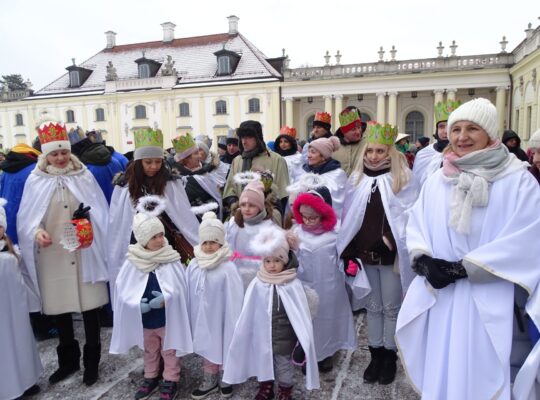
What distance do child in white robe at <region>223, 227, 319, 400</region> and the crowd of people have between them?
12 millimetres

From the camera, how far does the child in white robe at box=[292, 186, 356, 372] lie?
368 cm

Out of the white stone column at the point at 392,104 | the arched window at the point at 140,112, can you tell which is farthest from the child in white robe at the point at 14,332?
the arched window at the point at 140,112

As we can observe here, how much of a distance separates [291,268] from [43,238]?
6.93 ft

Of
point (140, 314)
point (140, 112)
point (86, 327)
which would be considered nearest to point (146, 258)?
point (140, 314)

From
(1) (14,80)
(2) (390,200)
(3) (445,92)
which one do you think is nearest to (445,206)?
(2) (390,200)

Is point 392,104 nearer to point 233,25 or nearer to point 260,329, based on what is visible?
point 233,25

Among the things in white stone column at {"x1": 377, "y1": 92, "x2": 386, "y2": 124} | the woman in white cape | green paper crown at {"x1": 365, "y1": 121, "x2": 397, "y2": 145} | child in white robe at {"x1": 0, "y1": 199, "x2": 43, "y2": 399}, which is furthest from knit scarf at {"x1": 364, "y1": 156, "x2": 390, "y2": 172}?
white stone column at {"x1": 377, "y1": 92, "x2": 386, "y2": 124}

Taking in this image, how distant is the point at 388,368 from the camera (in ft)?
11.9

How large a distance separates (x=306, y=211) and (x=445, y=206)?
1316 millimetres

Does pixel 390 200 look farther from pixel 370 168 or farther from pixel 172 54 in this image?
pixel 172 54

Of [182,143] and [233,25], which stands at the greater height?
[233,25]

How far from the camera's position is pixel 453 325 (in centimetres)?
243

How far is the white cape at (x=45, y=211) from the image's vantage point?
367 centimetres

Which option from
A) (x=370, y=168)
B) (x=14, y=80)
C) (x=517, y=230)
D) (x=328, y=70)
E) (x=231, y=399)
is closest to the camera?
(x=517, y=230)
